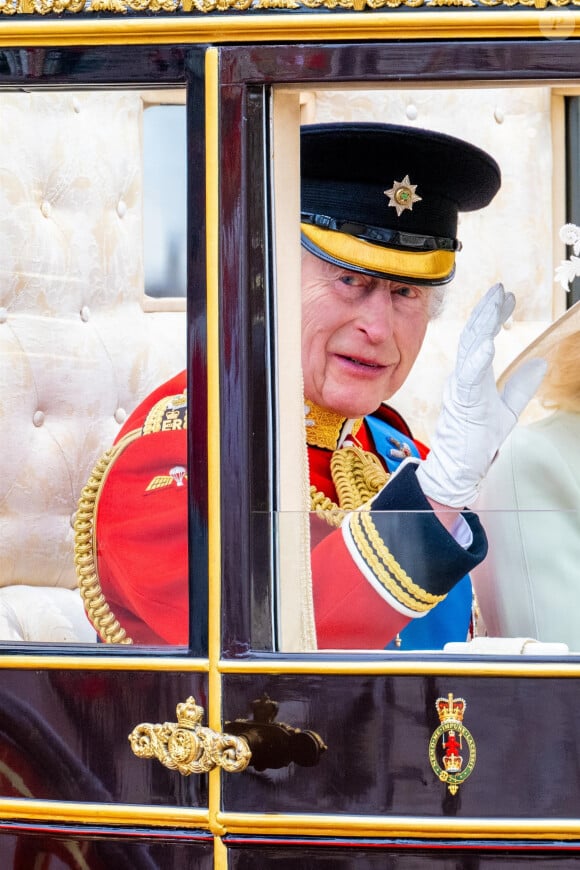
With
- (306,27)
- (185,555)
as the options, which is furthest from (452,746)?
(306,27)

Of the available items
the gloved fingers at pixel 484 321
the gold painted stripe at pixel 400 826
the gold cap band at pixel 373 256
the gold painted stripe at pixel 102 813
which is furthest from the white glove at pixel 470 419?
the gold painted stripe at pixel 102 813

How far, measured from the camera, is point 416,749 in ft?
4.59

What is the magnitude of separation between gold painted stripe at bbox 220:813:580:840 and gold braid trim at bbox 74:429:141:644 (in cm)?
36

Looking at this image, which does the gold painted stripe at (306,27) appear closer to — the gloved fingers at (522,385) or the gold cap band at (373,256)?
the gold cap band at (373,256)

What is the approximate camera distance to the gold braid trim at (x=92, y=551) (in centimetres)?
164

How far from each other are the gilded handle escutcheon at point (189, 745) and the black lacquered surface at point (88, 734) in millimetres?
19

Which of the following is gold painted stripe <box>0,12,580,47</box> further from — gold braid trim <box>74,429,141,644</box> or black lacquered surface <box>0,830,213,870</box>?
black lacquered surface <box>0,830,213,870</box>

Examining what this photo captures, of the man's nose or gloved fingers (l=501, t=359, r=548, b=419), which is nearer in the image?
gloved fingers (l=501, t=359, r=548, b=419)

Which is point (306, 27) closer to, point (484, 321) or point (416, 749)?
point (484, 321)

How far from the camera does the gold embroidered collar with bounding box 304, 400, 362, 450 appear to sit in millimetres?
1831

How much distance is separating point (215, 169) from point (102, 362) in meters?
0.53

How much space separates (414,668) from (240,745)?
0.25 m

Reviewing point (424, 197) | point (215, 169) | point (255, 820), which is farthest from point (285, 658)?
point (424, 197)

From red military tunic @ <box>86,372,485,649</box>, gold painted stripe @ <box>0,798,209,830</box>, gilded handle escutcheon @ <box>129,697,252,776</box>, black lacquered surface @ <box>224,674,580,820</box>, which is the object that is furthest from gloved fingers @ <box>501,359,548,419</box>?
gold painted stripe @ <box>0,798,209,830</box>
